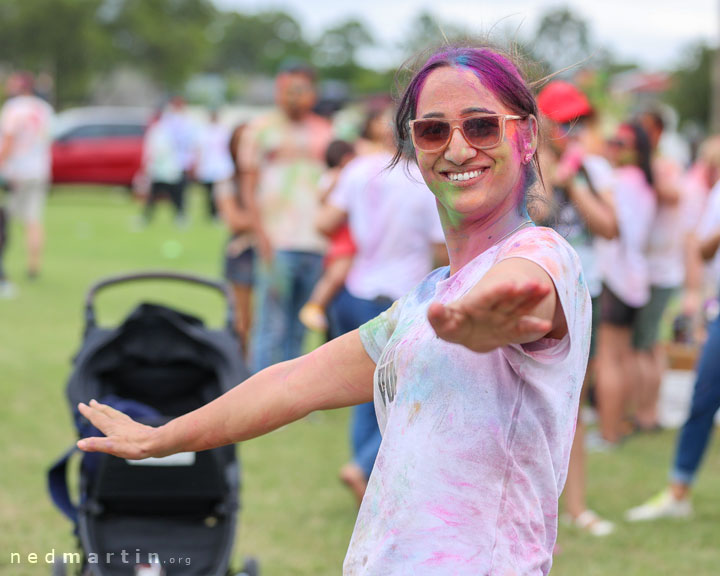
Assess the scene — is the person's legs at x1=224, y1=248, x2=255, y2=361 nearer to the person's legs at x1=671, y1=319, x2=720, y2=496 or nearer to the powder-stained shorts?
the person's legs at x1=671, y1=319, x2=720, y2=496

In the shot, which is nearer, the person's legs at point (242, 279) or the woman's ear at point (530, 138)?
the woman's ear at point (530, 138)

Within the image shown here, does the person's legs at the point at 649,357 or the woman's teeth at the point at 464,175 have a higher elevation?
the woman's teeth at the point at 464,175

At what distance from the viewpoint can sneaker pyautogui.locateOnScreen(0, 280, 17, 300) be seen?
11.0m

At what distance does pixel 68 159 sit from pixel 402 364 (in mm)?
23996

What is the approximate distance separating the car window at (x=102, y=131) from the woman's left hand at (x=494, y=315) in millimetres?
24624

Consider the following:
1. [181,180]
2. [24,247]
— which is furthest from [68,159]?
[24,247]

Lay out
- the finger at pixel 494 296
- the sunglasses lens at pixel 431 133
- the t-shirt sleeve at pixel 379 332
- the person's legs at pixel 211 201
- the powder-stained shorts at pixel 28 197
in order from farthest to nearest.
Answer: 1. the person's legs at pixel 211 201
2. the powder-stained shorts at pixel 28 197
3. the t-shirt sleeve at pixel 379 332
4. the sunglasses lens at pixel 431 133
5. the finger at pixel 494 296

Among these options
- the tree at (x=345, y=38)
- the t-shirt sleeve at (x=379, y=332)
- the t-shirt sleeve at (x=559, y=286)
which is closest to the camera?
the t-shirt sleeve at (x=559, y=286)

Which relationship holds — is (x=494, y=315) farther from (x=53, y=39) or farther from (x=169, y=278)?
(x=53, y=39)

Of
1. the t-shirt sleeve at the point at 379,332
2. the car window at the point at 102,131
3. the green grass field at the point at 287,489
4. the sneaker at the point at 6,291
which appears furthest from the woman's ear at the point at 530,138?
the car window at the point at 102,131

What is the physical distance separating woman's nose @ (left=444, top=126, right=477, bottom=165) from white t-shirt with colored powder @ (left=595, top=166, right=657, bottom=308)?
4.62 meters

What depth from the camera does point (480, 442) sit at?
5.98ft

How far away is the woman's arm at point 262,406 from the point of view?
2098 mm

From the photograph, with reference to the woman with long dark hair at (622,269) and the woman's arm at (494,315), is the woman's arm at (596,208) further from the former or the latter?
the woman's arm at (494,315)
